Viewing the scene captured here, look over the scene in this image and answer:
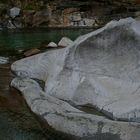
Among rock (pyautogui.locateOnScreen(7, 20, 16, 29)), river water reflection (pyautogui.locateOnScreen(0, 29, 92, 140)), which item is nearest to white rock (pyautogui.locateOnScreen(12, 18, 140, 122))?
river water reflection (pyautogui.locateOnScreen(0, 29, 92, 140))

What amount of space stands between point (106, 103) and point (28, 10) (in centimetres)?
2111

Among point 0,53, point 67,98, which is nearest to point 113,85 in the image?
point 67,98

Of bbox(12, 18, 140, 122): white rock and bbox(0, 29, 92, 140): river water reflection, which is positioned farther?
bbox(12, 18, 140, 122): white rock

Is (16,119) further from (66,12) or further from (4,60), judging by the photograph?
(66,12)

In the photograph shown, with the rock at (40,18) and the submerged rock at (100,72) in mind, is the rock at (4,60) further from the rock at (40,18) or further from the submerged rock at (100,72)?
the rock at (40,18)

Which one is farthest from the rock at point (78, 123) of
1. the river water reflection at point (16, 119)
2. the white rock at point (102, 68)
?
the white rock at point (102, 68)

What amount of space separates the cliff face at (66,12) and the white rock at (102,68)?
18.8m

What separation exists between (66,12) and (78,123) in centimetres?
2150

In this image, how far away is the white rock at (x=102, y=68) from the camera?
6.97m

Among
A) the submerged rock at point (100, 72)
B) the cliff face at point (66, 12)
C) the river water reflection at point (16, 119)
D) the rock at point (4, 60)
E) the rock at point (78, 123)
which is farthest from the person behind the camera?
the cliff face at point (66, 12)

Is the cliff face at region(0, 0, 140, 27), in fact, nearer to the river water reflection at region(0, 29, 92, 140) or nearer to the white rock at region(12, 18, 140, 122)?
the river water reflection at region(0, 29, 92, 140)

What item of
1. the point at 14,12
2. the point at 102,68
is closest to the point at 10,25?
the point at 14,12

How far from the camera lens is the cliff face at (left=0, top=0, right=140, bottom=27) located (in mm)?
26203

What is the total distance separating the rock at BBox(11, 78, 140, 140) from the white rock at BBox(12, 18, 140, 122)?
414mm
